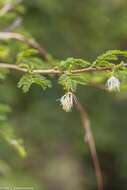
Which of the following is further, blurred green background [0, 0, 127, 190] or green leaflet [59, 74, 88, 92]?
blurred green background [0, 0, 127, 190]

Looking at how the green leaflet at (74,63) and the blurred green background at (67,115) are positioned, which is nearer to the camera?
the green leaflet at (74,63)

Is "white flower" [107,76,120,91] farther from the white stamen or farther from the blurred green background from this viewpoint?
the blurred green background

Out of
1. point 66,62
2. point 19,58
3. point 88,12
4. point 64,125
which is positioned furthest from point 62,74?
point 64,125

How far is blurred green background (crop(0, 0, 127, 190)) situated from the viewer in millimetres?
5527

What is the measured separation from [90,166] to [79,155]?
0.85 feet

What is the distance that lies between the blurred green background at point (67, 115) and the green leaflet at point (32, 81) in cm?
330

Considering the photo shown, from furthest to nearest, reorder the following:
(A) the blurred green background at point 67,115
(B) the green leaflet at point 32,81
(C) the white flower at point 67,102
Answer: (A) the blurred green background at point 67,115, (B) the green leaflet at point 32,81, (C) the white flower at point 67,102

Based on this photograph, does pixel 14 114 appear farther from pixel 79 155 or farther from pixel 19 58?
pixel 19 58

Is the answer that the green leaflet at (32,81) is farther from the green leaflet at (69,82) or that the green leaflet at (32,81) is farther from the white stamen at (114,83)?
the white stamen at (114,83)

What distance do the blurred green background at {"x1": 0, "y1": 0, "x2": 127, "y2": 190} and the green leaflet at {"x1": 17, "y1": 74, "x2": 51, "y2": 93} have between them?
10.8 feet

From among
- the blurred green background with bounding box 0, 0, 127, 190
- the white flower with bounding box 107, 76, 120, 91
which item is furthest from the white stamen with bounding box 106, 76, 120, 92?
the blurred green background with bounding box 0, 0, 127, 190

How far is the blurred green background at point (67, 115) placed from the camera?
553 cm

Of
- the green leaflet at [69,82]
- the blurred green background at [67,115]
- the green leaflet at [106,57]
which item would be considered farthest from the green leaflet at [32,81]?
the blurred green background at [67,115]

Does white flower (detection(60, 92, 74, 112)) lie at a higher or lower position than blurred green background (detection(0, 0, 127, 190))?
lower
